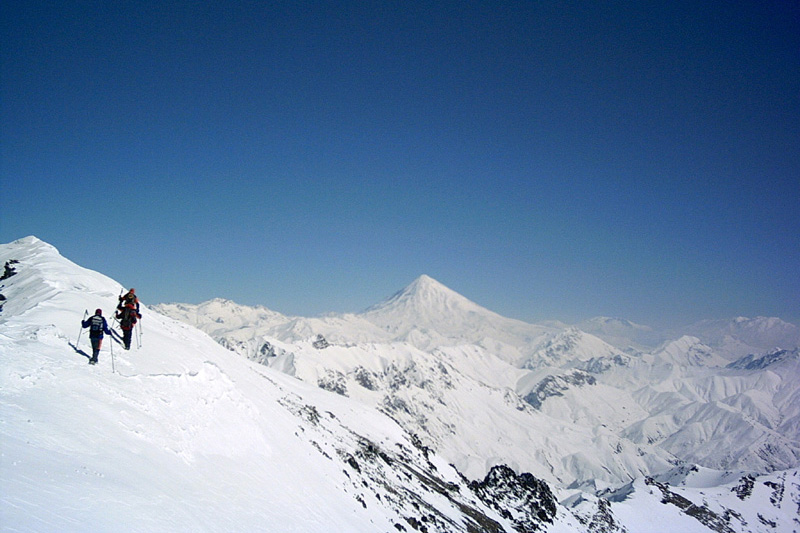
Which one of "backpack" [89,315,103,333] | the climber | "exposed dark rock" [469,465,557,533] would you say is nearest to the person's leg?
the climber

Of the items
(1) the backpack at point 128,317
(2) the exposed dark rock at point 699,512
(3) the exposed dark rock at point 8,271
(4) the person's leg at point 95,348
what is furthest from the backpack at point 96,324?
(2) the exposed dark rock at point 699,512

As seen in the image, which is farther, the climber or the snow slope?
the climber

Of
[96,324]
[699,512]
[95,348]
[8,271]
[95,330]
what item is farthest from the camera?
[699,512]

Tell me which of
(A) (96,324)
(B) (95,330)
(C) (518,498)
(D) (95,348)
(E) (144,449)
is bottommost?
(C) (518,498)

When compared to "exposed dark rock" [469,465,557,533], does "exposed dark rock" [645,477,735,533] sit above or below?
below

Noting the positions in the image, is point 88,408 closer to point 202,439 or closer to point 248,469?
point 202,439

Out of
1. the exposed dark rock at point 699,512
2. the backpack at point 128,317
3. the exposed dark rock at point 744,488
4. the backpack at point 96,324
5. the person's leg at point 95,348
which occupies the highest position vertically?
the backpack at point 128,317

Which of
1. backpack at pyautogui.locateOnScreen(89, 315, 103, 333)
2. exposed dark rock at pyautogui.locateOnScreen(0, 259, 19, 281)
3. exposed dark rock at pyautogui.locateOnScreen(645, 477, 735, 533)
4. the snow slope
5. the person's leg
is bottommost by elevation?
exposed dark rock at pyautogui.locateOnScreen(645, 477, 735, 533)

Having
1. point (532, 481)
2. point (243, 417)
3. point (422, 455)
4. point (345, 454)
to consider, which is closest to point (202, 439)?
point (243, 417)

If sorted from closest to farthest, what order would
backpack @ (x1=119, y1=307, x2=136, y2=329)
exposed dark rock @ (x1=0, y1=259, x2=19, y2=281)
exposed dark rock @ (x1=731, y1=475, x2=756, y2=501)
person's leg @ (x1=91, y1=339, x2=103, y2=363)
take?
person's leg @ (x1=91, y1=339, x2=103, y2=363) → backpack @ (x1=119, y1=307, x2=136, y2=329) → exposed dark rock @ (x1=0, y1=259, x2=19, y2=281) → exposed dark rock @ (x1=731, y1=475, x2=756, y2=501)

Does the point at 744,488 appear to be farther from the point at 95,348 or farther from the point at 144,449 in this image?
the point at 95,348

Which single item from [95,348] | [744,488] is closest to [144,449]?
[95,348]

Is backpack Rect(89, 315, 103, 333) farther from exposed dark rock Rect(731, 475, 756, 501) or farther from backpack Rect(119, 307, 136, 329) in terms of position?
exposed dark rock Rect(731, 475, 756, 501)

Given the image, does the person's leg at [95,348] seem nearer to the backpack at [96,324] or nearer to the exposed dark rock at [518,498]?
the backpack at [96,324]
